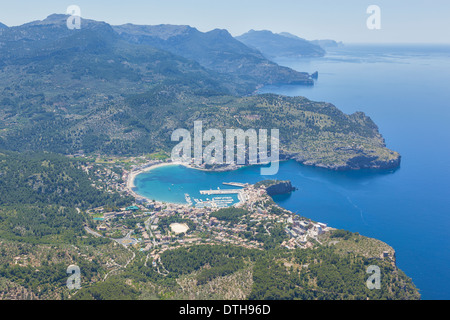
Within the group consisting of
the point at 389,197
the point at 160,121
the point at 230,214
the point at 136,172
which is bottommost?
the point at 389,197

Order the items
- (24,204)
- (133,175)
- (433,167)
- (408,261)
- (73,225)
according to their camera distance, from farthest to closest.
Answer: (433,167), (133,175), (24,204), (73,225), (408,261)

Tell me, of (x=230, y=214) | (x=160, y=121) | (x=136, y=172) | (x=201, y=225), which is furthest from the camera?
(x=160, y=121)

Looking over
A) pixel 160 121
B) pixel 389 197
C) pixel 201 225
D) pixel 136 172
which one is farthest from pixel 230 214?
pixel 160 121

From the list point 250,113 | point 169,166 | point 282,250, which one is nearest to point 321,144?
point 250,113

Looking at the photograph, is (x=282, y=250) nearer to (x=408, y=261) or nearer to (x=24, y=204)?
(x=408, y=261)

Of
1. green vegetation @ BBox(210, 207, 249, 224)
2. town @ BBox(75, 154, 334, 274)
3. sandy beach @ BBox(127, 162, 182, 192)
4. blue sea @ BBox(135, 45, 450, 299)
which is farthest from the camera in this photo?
sandy beach @ BBox(127, 162, 182, 192)

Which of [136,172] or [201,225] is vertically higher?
[136,172]

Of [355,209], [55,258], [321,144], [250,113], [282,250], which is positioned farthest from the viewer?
[250,113]

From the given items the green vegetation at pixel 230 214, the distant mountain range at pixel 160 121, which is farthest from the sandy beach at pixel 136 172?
the green vegetation at pixel 230 214

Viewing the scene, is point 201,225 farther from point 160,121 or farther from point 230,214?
point 160,121

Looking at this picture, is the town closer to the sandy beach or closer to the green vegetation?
the green vegetation

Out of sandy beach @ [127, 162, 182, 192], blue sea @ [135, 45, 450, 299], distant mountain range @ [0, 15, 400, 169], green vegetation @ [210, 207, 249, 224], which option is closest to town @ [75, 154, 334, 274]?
green vegetation @ [210, 207, 249, 224]
